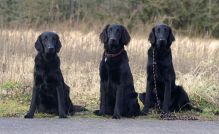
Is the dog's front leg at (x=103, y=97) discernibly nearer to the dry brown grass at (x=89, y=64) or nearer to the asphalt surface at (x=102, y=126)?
the asphalt surface at (x=102, y=126)

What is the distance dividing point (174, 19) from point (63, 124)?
2509 cm

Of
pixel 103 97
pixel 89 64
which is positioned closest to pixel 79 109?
pixel 103 97

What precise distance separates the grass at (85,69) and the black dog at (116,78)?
0.35 metres

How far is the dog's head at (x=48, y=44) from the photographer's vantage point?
8.77m

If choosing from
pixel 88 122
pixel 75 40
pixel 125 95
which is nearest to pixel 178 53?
pixel 75 40

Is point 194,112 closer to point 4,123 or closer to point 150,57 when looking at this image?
point 150,57

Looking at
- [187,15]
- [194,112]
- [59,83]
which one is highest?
[187,15]

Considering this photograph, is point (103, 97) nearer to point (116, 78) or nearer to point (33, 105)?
point (116, 78)

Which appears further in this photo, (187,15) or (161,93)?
(187,15)

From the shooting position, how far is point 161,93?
9.77 metres

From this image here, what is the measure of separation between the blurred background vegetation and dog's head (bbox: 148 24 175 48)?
1594cm

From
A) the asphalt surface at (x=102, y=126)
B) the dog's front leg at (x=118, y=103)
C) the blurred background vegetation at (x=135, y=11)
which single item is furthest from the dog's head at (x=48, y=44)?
the blurred background vegetation at (x=135, y=11)

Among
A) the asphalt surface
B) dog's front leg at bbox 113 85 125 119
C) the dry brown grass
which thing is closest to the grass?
the dry brown grass

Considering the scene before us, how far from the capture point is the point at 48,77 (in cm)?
891
